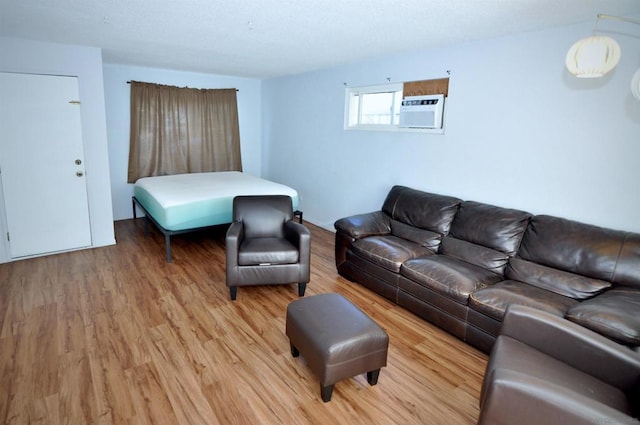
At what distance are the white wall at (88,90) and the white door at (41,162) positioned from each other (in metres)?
0.07

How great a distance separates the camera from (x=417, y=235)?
11.5 feet

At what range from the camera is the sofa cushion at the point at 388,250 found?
3111 millimetres

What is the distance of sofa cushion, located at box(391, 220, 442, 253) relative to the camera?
3.38 metres

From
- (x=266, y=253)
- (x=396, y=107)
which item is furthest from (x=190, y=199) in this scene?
(x=396, y=107)

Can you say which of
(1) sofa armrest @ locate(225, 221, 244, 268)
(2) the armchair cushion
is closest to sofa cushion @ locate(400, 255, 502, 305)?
(2) the armchair cushion

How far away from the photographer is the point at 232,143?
6.47 m

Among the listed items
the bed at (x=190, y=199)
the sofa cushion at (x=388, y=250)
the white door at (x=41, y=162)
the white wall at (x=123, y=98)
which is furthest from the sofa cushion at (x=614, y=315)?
the white wall at (x=123, y=98)

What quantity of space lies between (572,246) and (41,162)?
202 inches

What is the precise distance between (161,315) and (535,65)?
3712mm

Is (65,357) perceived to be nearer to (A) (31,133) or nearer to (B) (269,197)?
(B) (269,197)

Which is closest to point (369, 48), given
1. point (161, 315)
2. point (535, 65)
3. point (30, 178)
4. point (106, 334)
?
point (535, 65)

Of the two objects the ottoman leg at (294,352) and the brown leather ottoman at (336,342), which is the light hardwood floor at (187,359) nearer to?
the ottoman leg at (294,352)

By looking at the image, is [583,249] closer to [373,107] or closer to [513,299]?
[513,299]

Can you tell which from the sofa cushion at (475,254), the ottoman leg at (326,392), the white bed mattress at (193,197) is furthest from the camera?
the white bed mattress at (193,197)
